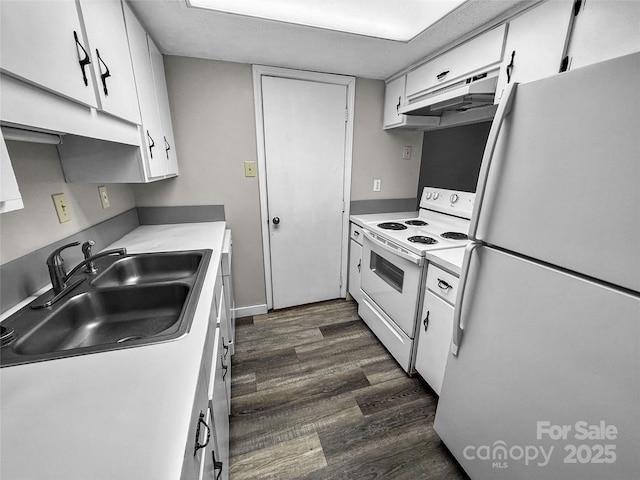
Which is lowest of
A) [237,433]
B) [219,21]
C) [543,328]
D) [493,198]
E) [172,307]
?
[237,433]

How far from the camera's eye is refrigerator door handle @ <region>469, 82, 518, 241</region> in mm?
851

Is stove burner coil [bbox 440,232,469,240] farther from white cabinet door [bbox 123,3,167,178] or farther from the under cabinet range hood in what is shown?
white cabinet door [bbox 123,3,167,178]

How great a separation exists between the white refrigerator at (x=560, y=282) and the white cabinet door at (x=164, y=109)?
1771 millimetres

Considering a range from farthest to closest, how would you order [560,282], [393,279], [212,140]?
[212,140] → [393,279] → [560,282]

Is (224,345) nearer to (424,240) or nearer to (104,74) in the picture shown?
(104,74)

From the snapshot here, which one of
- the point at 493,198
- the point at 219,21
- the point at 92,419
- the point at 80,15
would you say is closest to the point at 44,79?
the point at 80,15

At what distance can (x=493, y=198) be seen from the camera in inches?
36.5

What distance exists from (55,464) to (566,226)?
4.16 feet

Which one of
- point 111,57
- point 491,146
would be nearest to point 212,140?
point 111,57

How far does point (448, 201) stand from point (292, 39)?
1.67m

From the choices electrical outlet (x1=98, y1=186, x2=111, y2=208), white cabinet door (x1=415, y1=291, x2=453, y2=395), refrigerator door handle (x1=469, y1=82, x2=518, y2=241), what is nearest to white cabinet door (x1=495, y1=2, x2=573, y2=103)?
refrigerator door handle (x1=469, y1=82, x2=518, y2=241)

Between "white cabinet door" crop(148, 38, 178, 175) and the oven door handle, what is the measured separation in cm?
151

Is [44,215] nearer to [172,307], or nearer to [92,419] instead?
[172,307]

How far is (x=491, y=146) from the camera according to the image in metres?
0.91
